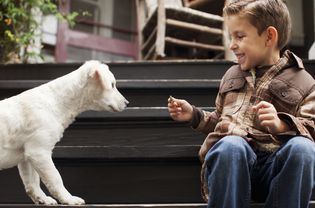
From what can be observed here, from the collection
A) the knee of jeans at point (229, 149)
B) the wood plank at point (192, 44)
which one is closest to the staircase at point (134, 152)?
the knee of jeans at point (229, 149)

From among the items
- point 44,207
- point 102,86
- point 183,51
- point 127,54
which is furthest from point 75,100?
point 127,54

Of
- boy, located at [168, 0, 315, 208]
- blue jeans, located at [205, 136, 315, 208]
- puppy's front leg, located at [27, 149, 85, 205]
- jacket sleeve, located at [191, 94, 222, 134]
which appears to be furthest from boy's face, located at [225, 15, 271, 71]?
puppy's front leg, located at [27, 149, 85, 205]

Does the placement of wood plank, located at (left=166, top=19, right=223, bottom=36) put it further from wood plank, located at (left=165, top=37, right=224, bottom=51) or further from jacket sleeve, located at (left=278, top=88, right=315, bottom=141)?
jacket sleeve, located at (left=278, top=88, right=315, bottom=141)

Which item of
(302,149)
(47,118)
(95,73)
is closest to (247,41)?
(302,149)

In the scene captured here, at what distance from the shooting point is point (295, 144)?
3.92 ft

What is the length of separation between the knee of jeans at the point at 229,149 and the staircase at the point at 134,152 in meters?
0.44

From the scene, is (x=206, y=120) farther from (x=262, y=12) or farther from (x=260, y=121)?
(x=262, y=12)

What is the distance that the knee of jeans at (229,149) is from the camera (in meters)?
1.22

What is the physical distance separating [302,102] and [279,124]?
17cm

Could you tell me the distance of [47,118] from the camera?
1557 millimetres

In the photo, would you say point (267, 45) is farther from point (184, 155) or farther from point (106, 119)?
point (106, 119)

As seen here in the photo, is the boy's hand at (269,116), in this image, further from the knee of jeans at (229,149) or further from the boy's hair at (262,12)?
the boy's hair at (262,12)

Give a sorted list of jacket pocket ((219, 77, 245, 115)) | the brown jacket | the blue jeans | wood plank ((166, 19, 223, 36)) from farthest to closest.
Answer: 1. wood plank ((166, 19, 223, 36))
2. jacket pocket ((219, 77, 245, 115))
3. the brown jacket
4. the blue jeans

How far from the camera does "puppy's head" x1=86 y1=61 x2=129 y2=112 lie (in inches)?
63.4
